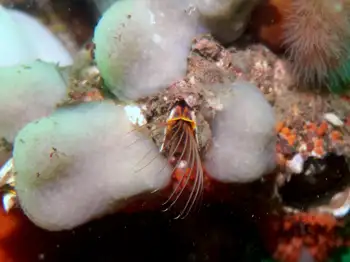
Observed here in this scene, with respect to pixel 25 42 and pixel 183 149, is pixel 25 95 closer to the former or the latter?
pixel 25 42

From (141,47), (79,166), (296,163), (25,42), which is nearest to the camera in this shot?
(79,166)

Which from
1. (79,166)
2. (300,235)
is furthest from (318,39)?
(79,166)

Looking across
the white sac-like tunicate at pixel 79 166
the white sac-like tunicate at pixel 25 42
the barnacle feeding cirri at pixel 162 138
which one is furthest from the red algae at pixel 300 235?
the white sac-like tunicate at pixel 25 42

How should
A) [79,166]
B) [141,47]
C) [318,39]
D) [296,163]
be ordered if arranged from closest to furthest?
[79,166] → [141,47] → [318,39] → [296,163]

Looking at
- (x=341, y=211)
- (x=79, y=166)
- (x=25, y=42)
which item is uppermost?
(x=25, y=42)

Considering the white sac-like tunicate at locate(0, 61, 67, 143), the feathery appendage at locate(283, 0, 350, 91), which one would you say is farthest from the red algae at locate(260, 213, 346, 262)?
the white sac-like tunicate at locate(0, 61, 67, 143)

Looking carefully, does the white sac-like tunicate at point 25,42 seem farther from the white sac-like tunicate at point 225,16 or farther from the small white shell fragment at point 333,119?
the small white shell fragment at point 333,119

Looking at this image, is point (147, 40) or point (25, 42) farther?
point (25, 42)
